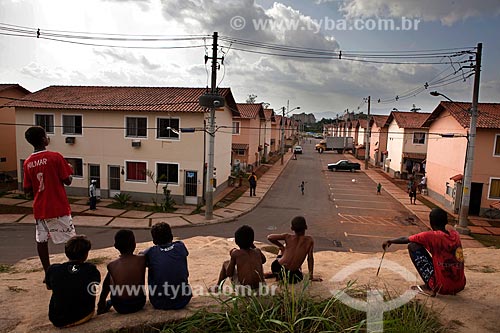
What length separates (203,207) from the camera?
18875 mm

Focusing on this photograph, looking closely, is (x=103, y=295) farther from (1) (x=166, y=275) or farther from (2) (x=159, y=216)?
(2) (x=159, y=216)

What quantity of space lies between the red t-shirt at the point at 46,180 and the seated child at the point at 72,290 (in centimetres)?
119

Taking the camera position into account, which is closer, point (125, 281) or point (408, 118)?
point (125, 281)

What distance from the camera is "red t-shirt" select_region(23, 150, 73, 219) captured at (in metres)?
4.62

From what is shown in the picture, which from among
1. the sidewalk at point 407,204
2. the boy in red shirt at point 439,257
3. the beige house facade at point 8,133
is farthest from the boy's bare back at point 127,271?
the beige house facade at point 8,133

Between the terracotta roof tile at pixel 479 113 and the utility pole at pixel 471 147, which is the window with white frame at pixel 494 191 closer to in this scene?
the terracotta roof tile at pixel 479 113

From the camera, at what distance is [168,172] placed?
19656 millimetres

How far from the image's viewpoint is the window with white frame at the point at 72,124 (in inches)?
807

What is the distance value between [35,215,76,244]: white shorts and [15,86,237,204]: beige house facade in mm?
13778

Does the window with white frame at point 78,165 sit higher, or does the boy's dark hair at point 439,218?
the boy's dark hair at point 439,218

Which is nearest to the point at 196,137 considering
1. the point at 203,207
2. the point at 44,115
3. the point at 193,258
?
the point at 203,207

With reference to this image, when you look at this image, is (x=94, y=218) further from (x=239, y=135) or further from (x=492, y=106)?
(x=492, y=106)

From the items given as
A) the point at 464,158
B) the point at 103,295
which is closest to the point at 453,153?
the point at 464,158

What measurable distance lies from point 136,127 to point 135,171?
260 cm
